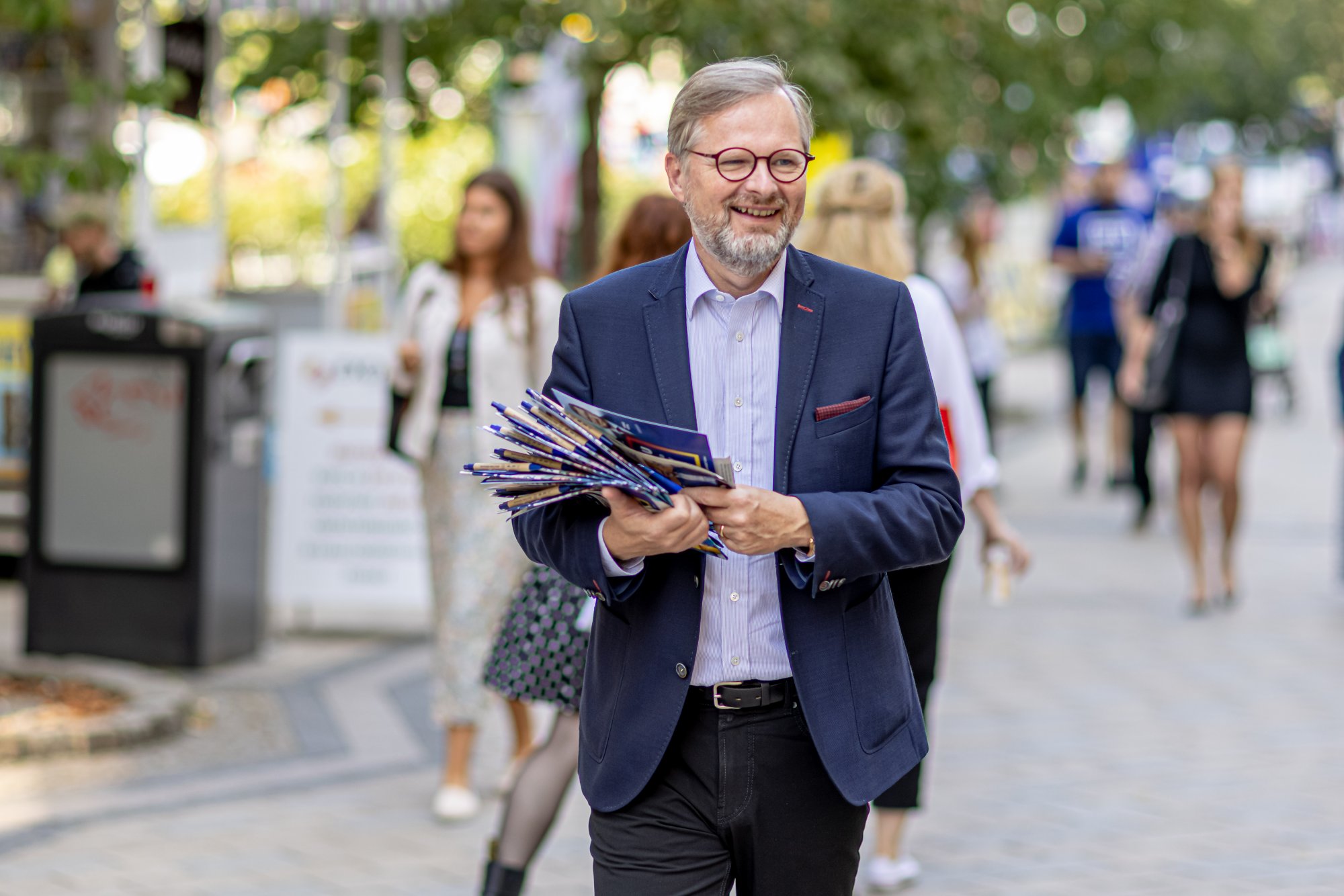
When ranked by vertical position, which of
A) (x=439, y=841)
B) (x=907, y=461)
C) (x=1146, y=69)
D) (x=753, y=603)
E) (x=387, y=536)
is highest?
(x=1146, y=69)

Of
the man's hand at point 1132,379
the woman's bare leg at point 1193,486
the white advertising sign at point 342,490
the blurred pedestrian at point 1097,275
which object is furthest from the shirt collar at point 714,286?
the blurred pedestrian at point 1097,275

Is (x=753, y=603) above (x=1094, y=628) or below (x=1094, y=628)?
above

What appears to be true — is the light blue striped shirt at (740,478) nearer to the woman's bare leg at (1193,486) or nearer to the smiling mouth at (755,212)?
the smiling mouth at (755,212)

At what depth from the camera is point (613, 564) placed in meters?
2.69

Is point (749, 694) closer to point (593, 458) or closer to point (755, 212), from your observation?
point (593, 458)

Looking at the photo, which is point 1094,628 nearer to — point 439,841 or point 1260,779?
point 1260,779

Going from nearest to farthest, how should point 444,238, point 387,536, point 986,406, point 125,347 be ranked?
point 125,347 → point 387,536 → point 986,406 → point 444,238

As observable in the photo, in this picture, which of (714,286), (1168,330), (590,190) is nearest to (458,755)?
(714,286)

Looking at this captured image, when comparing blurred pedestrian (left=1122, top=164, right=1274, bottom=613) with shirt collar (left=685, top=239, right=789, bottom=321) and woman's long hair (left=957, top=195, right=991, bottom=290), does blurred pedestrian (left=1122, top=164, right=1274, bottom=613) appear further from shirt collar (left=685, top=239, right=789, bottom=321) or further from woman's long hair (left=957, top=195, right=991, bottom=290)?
shirt collar (left=685, top=239, right=789, bottom=321)

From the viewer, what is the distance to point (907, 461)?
2750mm

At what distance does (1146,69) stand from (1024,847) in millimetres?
12252

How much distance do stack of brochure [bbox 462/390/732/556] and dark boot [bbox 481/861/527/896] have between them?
1.80 m

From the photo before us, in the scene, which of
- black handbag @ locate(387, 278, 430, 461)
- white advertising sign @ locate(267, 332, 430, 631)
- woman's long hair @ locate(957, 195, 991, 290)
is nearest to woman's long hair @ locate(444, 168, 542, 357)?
black handbag @ locate(387, 278, 430, 461)

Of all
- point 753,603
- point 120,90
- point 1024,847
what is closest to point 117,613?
point 120,90
